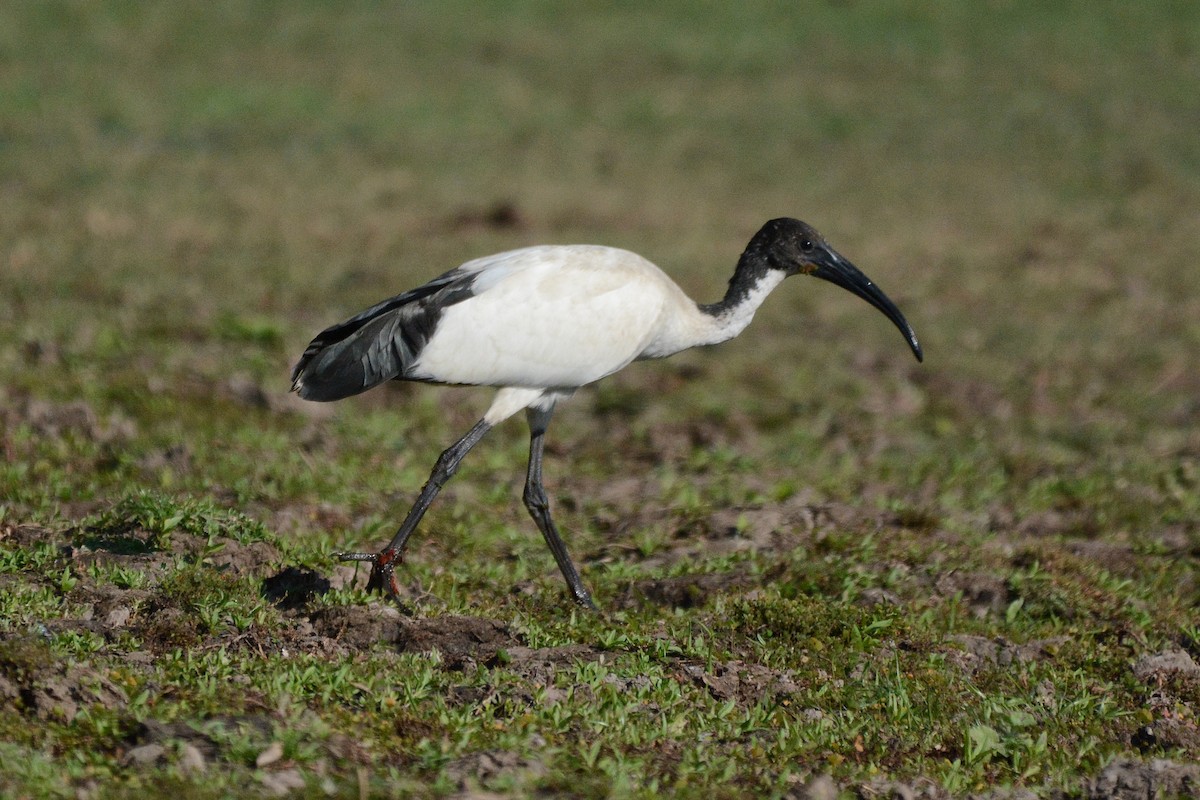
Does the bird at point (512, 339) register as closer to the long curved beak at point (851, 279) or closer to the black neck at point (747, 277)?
the black neck at point (747, 277)

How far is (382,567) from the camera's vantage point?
541 centimetres

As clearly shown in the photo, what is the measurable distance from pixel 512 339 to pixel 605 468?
7.76 ft

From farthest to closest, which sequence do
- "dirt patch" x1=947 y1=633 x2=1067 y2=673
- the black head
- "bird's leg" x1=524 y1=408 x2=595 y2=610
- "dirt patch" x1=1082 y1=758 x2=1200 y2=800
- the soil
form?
the black head, "bird's leg" x1=524 y1=408 x2=595 y2=610, "dirt patch" x1=947 y1=633 x2=1067 y2=673, "dirt patch" x1=1082 y1=758 x2=1200 y2=800, the soil

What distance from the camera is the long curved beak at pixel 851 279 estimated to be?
6.39 metres

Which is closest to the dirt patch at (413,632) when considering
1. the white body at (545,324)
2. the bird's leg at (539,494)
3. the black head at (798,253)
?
the bird's leg at (539,494)

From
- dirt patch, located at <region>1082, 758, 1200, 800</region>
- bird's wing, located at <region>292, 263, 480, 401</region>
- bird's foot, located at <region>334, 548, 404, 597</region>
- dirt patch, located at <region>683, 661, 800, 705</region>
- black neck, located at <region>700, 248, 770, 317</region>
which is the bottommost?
dirt patch, located at <region>1082, 758, 1200, 800</region>

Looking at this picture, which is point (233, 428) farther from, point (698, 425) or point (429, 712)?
point (429, 712)

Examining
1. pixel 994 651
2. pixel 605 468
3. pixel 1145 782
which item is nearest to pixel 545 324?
pixel 994 651

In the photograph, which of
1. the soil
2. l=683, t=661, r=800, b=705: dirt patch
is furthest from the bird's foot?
l=683, t=661, r=800, b=705: dirt patch

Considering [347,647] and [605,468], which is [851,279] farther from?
[347,647]

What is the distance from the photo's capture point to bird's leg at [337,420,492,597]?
5.43 m

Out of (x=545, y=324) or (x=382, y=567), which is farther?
(x=545, y=324)

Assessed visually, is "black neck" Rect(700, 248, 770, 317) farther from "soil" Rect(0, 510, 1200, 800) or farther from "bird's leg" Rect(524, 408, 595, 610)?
"soil" Rect(0, 510, 1200, 800)

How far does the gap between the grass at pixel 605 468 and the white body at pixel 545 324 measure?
81cm
